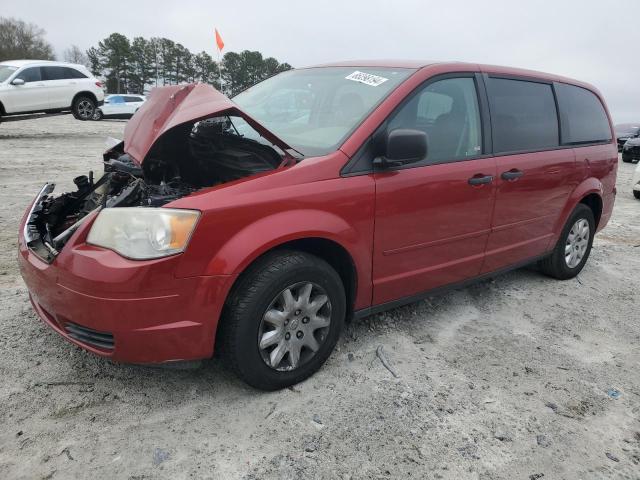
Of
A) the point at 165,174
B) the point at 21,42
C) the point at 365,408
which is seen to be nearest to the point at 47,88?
the point at 165,174

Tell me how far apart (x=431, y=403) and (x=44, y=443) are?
178 centimetres

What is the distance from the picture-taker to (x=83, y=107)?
48.8 feet

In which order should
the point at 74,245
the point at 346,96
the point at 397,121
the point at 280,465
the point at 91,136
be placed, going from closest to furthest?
the point at 280,465
the point at 74,245
the point at 397,121
the point at 346,96
the point at 91,136

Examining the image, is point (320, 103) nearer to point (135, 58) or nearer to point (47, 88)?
point (47, 88)

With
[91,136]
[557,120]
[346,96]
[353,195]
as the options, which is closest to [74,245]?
[353,195]

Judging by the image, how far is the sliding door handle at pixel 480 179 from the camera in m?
3.10

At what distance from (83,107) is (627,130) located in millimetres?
22806

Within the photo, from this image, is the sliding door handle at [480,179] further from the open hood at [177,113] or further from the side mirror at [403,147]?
the open hood at [177,113]

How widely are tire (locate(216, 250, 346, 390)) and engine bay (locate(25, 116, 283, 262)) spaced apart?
0.54m

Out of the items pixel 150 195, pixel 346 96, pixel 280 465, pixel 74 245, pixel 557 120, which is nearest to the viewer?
pixel 280 465

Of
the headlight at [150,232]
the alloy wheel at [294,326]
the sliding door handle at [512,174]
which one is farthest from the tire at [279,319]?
the sliding door handle at [512,174]

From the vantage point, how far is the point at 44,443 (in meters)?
2.06

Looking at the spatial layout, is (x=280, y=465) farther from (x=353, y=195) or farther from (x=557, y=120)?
(x=557, y=120)

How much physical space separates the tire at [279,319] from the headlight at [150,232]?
14.4 inches
